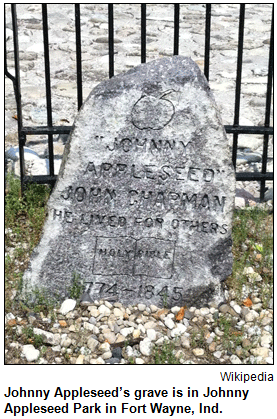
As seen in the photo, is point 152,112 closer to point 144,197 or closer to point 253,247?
point 144,197

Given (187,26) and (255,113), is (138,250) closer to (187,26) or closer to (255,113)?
(255,113)

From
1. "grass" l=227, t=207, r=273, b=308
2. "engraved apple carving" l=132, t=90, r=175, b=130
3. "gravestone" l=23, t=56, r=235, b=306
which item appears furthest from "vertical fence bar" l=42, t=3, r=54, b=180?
"grass" l=227, t=207, r=273, b=308

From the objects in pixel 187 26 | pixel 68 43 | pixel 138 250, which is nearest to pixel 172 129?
pixel 138 250

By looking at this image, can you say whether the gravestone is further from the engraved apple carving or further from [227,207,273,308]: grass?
[227,207,273,308]: grass

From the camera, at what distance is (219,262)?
3.64 m

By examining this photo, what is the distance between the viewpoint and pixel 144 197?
11.6ft

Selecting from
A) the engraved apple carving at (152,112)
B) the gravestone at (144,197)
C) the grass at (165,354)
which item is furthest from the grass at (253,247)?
the engraved apple carving at (152,112)

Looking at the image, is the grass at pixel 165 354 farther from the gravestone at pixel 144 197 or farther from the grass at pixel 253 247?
the grass at pixel 253 247

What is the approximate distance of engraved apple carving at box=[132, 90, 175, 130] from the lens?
3.36 metres

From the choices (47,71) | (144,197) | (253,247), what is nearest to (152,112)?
(144,197)

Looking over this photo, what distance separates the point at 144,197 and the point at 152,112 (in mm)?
445

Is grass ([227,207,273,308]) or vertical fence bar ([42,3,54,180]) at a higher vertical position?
vertical fence bar ([42,3,54,180])

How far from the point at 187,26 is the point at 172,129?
5362mm

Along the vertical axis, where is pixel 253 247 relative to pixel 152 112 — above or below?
below
